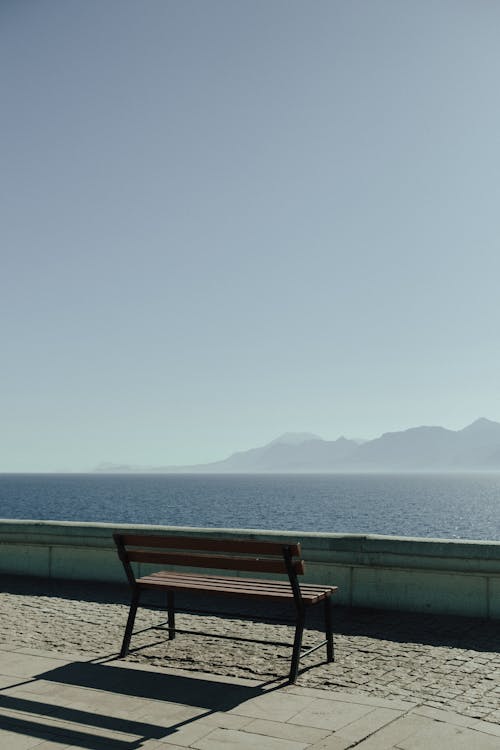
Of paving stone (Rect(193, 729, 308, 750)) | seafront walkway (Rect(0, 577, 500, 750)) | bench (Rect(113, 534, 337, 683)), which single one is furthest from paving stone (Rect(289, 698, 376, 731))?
bench (Rect(113, 534, 337, 683))

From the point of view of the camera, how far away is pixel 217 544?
5984mm

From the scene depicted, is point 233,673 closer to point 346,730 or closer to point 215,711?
point 215,711

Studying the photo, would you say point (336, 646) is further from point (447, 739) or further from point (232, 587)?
point (447, 739)

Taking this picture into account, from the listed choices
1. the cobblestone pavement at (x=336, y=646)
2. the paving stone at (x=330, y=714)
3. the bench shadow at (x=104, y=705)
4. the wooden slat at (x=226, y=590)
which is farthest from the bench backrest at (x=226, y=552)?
the paving stone at (x=330, y=714)

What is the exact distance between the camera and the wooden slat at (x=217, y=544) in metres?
5.71

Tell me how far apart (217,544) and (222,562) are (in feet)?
0.57

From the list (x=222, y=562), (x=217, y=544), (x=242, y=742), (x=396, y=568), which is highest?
(x=217, y=544)

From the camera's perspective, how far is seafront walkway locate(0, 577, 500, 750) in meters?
4.32

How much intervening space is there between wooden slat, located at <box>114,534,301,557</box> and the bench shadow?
89cm

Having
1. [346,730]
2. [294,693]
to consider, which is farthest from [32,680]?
[346,730]

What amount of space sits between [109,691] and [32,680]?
22.9 inches

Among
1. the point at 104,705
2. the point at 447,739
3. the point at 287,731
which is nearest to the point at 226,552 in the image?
the point at 104,705

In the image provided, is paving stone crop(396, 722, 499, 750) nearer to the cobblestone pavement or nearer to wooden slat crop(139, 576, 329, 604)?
the cobblestone pavement

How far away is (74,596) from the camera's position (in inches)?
335
